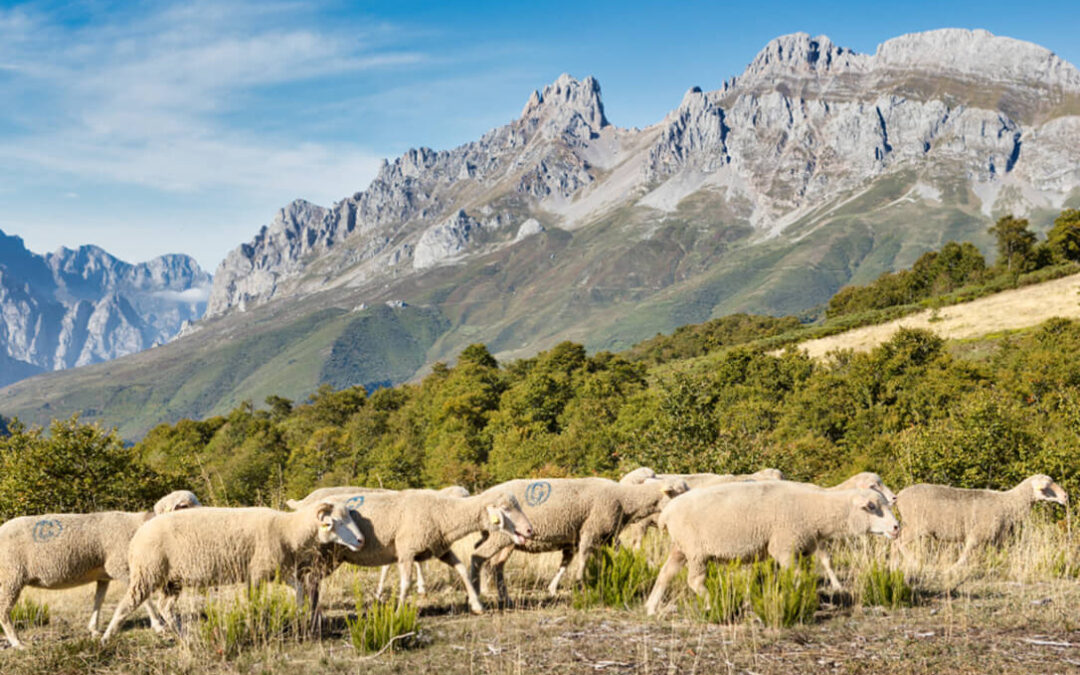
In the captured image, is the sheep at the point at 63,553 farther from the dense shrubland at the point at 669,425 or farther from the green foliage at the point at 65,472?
the green foliage at the point at 65,472

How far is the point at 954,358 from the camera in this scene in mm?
59031

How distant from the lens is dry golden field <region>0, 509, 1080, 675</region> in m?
7.35

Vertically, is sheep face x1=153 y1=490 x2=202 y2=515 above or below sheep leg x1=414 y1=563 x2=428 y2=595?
above

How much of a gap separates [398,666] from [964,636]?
6.09 meters

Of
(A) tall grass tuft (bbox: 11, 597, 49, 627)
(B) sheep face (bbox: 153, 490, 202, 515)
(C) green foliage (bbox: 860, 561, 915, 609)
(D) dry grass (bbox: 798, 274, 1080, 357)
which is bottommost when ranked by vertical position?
(A) tall grass tuft (bbox: 11, 597, 49, 627)

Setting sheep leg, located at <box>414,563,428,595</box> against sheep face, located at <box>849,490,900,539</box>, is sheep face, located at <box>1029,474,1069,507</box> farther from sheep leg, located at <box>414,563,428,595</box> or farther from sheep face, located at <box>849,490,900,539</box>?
sheep leg, located at <box>414,563,428,595</box>

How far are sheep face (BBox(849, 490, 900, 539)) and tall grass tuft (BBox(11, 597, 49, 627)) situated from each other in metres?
11.5

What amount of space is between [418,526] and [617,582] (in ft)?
9.41

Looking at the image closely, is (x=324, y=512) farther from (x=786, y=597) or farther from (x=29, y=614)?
(x=786, y=597)

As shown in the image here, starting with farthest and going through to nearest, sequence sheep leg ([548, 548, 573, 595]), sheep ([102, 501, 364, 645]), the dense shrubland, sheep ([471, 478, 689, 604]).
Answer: the dense shrubland, sheep leg ([548, 548, 573, 595]), sheep ([471, 478, 689, 604]), sheep ([102, 501, 364, 645])

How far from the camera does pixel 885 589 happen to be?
951 cm

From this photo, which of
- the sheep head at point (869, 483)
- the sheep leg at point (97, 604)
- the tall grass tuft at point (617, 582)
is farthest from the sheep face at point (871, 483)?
the sheep leg at point (97, 604)

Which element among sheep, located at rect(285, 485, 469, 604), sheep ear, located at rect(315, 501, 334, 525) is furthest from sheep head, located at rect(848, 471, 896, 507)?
sheep ear, located at rect(315, 501, 334, 525)

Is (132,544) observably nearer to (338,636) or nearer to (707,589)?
(338,636)
